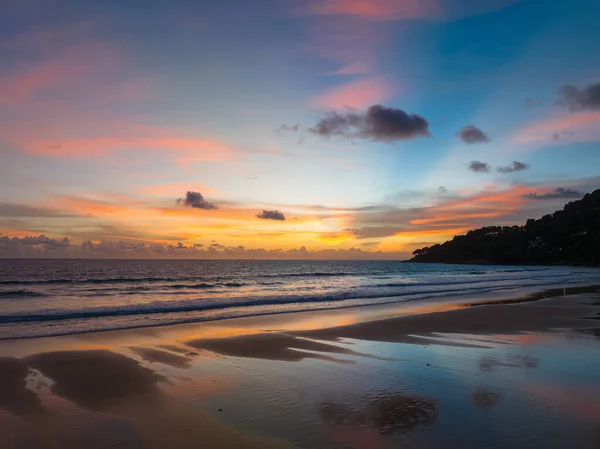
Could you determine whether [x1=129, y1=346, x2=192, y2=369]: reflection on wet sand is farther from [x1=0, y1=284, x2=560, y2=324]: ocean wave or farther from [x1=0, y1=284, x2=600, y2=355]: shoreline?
[x1=0, y1=284, x2=560, y2=324]: ocean wave

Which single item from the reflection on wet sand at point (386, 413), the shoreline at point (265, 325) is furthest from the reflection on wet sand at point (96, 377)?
the reflection on wet sand at point (386, 413)

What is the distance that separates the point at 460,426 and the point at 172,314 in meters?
16.7

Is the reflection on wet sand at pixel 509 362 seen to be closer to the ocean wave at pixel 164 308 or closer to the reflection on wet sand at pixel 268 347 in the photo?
the reflection on wet sand at pixel 268 347

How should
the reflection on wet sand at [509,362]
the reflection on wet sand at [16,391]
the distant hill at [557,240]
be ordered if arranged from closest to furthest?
the reflection on wet sand at [16,391] < the reflection on wet sand at [509,362] < the distant hill at [557,240]

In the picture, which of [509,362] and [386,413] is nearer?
[386,413]

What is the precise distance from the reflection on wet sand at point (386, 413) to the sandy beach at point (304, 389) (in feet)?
0.10

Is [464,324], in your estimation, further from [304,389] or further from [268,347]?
[304,389]

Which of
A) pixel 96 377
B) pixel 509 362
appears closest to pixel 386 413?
pixel 509 362

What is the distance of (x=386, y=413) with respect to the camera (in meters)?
6.18

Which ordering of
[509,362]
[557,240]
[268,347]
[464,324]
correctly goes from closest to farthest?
[509,362] → [268,347] → [464,324] → [557,240]

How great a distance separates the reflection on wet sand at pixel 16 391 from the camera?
6750 mm

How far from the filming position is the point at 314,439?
524 cm

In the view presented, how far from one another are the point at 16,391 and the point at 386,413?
687cm

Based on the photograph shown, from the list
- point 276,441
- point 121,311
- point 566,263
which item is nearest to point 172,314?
point 121,311
